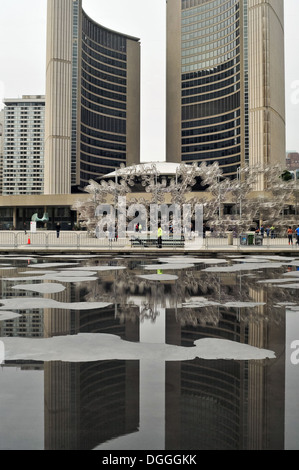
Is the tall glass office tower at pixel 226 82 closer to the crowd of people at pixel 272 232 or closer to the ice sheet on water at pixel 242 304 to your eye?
the crowd of people at pixel 272 232

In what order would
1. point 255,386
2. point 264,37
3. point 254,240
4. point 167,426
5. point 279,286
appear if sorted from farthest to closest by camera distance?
point 264,37 < point 254,240 < point 279,286 < point 255,386 < point 167,426

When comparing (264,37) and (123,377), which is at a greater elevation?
(264,37)

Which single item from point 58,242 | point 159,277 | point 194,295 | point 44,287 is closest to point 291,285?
point 194,295

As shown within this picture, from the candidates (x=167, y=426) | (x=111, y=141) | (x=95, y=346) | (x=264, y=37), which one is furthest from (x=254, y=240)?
(x=111, y=141)

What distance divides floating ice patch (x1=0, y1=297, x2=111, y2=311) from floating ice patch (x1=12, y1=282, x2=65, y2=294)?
151cm

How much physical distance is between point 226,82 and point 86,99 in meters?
40.4

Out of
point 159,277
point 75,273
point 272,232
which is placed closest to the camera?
point 159,277

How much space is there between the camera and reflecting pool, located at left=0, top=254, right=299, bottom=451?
13.9 feet

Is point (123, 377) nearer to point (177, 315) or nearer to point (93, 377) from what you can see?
point (93, 377)

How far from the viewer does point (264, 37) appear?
337ft

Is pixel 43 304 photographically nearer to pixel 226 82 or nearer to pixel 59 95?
pixel 59 95

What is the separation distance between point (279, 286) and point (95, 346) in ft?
29.7

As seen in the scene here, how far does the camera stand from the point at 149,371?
20.1 feet

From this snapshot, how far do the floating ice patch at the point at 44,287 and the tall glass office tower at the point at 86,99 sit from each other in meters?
95.3
